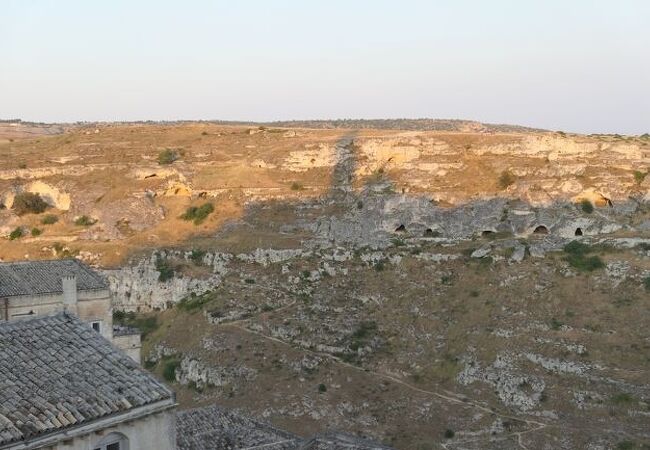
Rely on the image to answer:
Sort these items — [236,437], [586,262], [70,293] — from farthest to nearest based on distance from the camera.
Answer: [586,262]
[70,293]
[236,437]

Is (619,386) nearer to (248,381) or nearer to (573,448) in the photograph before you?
(573,448)

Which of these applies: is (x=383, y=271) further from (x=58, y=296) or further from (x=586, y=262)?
(x=58, y=296)

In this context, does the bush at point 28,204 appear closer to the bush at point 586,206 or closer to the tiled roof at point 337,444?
the bush at point 586,206

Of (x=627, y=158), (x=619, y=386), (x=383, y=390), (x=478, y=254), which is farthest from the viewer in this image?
(x=627, y=158)

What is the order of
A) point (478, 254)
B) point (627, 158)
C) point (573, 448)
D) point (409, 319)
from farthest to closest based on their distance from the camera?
1. point (627, 158)
2. point (478, 254)
3. point (409, 319)
4. point (573, 448)

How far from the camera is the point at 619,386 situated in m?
31.8

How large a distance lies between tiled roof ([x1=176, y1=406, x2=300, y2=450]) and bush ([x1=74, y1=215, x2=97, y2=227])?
32290 mm

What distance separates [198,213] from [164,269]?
7.50 m

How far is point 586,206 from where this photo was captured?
47031 mm

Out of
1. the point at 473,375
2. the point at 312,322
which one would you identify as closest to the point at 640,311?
the point at 473,375

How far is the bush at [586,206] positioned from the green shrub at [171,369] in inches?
1035

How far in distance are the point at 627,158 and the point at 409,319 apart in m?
21.3

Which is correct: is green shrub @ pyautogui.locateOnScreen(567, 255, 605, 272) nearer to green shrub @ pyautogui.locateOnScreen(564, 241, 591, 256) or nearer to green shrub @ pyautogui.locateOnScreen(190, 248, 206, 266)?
green shrub @ pyautogui.locateOnScreen(564, 241, 591, 256)

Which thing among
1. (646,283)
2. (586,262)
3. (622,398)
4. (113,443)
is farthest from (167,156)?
(113,443)
